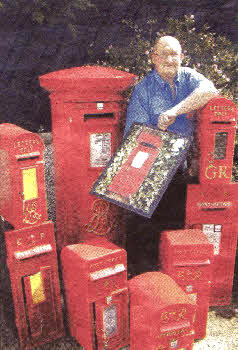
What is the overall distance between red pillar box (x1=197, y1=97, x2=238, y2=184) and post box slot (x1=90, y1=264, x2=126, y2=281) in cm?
90

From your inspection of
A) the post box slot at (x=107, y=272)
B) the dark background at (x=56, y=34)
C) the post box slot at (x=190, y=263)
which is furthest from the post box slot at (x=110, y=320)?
the dark background at (x=56, y=34)

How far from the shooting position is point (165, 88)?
318cm

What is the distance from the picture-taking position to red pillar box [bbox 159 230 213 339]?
278 centimetres

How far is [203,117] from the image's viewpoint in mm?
2869

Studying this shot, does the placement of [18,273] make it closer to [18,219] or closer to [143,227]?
[18,219]

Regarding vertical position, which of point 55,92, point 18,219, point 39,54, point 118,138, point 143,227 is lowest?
point 143,227

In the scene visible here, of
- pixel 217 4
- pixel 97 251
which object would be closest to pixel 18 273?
pixel 97 251

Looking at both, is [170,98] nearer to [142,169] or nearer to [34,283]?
[142,169]

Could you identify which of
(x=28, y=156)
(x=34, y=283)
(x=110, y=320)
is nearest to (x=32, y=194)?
(x=28, y=156)

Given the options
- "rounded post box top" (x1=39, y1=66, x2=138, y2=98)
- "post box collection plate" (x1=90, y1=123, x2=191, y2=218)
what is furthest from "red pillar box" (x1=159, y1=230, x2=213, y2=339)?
"rounded post box top" (x1=39, y1=66, x2=138, y2=98)

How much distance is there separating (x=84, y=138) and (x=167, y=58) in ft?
2.90

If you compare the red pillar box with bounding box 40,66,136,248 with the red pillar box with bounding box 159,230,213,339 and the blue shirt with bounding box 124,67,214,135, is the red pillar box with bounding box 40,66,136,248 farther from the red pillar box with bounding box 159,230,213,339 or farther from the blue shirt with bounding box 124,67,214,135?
the red pillar box with bounding box 159,230,213,339

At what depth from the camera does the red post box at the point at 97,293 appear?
264 cm

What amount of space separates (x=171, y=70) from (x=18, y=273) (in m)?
1.87
